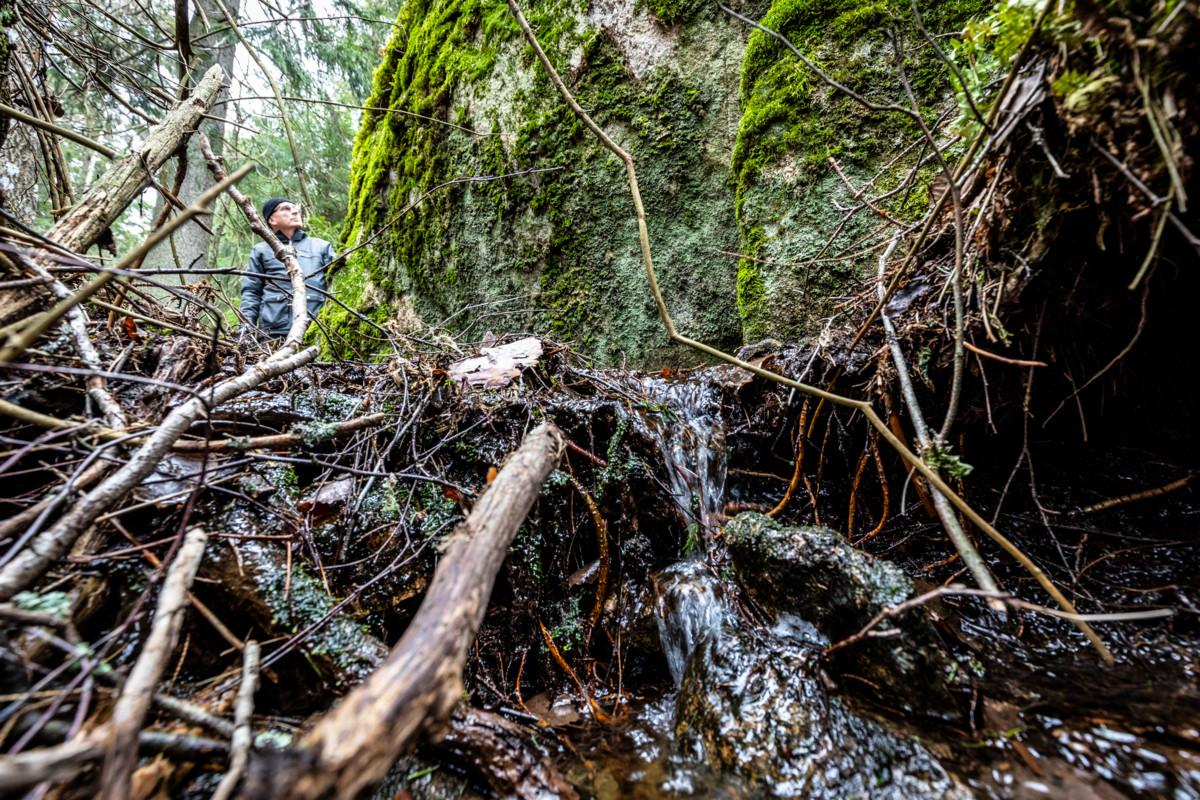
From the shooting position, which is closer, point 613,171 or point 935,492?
point 935,492

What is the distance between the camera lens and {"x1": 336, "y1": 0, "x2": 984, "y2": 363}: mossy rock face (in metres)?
3.17

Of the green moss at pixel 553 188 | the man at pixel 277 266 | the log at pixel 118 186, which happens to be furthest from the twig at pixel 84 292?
the man at pixel 277 266

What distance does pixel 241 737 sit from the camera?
2.61 feet

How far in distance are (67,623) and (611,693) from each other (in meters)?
1.50

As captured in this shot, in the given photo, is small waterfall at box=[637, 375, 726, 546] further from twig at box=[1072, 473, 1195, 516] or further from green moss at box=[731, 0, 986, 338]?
twig at box=[1072, 473, 1195, 516]

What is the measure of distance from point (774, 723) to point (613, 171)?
13.2 feet

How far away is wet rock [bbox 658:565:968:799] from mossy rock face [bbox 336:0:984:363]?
80.5 inches

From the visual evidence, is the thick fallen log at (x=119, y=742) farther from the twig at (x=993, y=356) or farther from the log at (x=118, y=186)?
the twig at (x=993, y=356)

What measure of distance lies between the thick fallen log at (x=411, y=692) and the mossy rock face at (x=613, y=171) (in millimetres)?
2597

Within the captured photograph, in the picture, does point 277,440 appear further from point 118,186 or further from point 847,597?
point 847,597

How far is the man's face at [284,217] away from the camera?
468 cm

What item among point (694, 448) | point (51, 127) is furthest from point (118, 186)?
point (694, 448)

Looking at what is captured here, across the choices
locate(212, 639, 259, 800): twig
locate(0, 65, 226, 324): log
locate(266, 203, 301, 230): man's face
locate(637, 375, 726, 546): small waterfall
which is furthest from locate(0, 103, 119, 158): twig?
locate(266, 203, 301, 230): man's face

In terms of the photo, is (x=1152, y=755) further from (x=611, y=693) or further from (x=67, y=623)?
(x=67, y=623)
